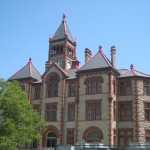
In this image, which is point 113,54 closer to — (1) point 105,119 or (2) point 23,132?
(1) point 105,119

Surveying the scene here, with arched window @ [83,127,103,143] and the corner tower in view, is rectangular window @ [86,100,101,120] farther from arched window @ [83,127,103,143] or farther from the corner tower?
the corner tower

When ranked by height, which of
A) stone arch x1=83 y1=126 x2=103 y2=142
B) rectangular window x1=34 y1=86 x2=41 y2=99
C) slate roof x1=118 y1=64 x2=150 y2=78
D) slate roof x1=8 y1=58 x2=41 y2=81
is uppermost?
slate roof x1=8 y1=58 x2=41 y2=81

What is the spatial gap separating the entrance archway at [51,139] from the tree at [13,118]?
7.50 metres

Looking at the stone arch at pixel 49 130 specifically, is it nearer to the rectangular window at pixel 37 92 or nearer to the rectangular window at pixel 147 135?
the rectangular window at pixel 37 92

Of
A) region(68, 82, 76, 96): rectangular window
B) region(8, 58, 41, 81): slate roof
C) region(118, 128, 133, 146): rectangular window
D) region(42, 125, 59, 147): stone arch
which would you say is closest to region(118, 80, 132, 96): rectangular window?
region(118, 128, 133, 146): rectangular window

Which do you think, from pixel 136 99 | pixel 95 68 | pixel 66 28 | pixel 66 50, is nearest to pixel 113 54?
pixel 95 68

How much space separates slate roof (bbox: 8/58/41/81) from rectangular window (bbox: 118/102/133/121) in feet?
54.6

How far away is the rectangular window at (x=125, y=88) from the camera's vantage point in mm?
45625

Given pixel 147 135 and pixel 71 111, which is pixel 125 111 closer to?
pixel 147 135

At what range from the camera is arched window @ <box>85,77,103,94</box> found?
45.2m

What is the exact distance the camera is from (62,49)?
195 ft

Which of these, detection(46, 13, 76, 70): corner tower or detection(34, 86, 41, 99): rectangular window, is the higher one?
detection(46, 13, 76, 70): corner tower

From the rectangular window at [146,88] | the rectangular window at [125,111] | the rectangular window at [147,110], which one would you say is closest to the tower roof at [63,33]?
the rectangular window at [146,88]

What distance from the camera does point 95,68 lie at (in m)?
45.7
